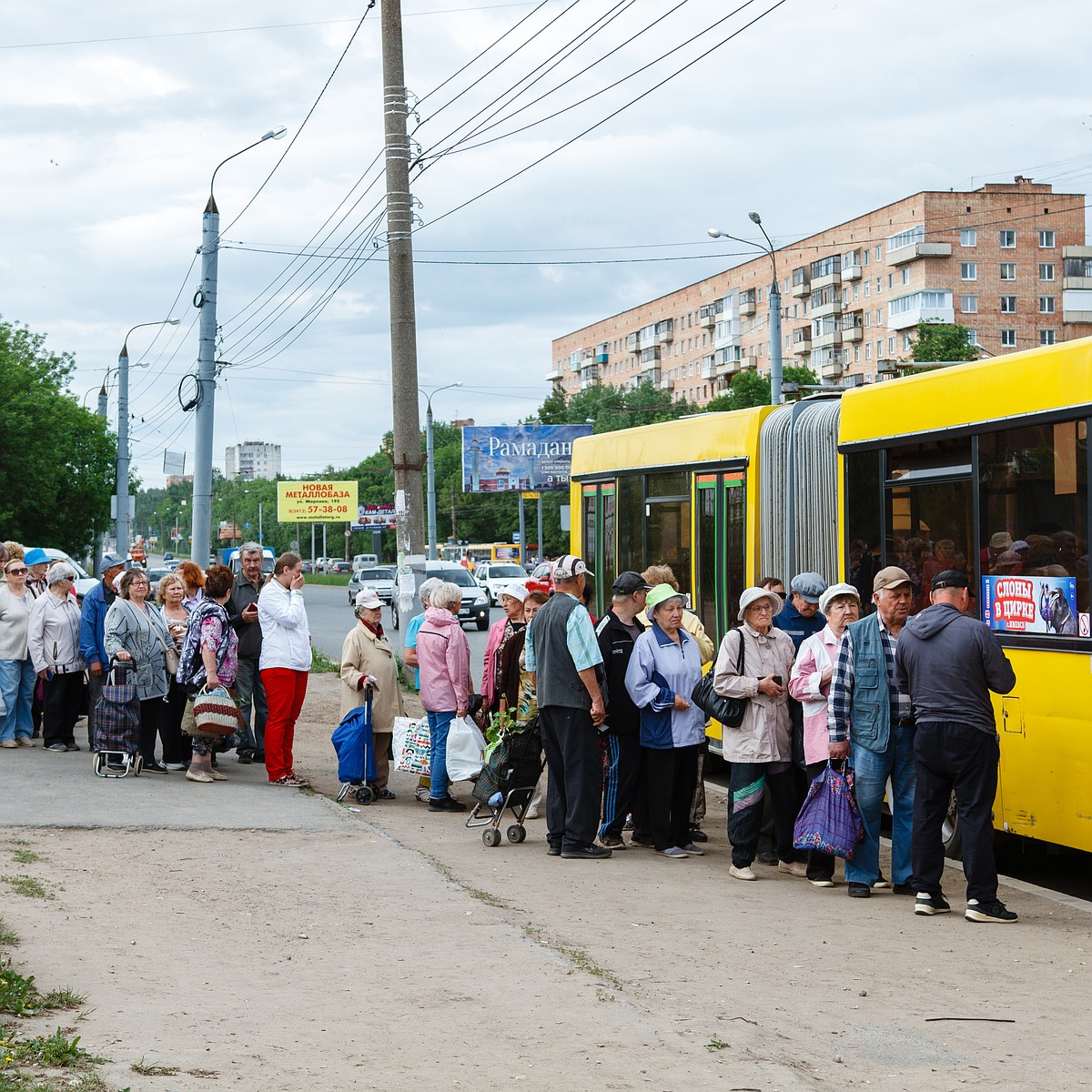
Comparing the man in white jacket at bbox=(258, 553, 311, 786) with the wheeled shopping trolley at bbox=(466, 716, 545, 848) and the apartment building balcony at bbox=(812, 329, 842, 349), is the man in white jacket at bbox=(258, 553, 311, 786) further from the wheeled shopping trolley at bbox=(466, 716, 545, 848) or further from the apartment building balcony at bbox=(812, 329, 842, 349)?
the apartment building balcony at bbox=(812, 329, 842, 349)

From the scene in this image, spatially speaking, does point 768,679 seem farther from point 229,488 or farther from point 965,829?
point 229,488

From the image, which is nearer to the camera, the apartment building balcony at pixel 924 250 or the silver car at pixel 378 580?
the silver car at pixel 378 580

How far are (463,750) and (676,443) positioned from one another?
394 centimetres

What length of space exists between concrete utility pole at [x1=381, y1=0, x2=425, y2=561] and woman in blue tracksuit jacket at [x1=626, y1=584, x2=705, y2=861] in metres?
7.20

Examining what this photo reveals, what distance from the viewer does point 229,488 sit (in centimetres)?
18588

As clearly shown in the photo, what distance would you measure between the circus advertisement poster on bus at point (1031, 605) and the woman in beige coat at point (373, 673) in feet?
15.0

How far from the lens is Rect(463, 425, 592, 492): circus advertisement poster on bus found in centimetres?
6988

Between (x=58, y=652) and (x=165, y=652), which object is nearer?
(x=165, y=652)

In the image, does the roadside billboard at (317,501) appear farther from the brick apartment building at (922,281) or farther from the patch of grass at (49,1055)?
the patch of grass at (49,1055)

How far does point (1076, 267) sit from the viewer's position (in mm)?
75125

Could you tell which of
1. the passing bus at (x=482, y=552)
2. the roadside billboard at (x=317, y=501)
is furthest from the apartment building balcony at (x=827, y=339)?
the roadside billboard at (x=317, y=501)

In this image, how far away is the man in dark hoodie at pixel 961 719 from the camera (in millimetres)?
7273

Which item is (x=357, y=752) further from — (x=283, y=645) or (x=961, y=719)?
(x=961, y=719)

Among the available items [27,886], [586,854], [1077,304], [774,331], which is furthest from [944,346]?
[27,886]
